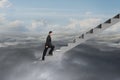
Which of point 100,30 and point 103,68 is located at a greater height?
point 100,30

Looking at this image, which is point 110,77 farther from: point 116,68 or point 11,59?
point 11,59

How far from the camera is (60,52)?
1185 inches

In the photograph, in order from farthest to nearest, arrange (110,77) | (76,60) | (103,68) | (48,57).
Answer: (76,60), (103,68), (110,77), (48,57)

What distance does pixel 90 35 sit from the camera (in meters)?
30.8

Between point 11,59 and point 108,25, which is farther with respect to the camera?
point 11,59

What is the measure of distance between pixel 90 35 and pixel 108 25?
7.22ft

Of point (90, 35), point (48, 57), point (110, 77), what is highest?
point (90, 35)

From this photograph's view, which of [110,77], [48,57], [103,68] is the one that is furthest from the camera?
[103,68]

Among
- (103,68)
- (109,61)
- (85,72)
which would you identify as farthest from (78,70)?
(109,61)

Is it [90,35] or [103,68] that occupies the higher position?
[90,35]

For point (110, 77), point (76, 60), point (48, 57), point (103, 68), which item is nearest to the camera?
point (48, 57)

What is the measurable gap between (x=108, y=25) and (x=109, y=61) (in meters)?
27.2

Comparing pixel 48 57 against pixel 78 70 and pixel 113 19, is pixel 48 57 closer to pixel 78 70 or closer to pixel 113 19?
pixel 113 19

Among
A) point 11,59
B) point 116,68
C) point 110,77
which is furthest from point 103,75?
point 11,59
